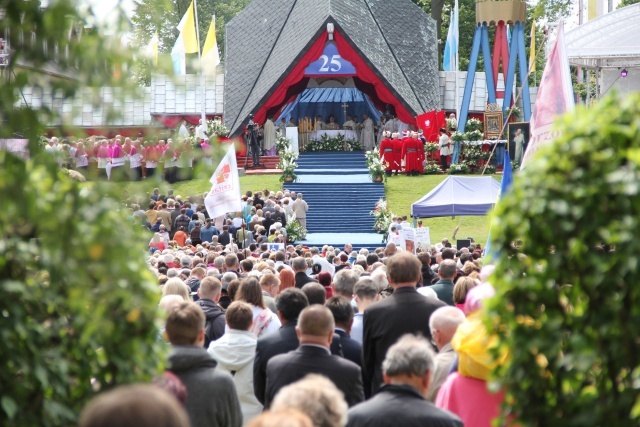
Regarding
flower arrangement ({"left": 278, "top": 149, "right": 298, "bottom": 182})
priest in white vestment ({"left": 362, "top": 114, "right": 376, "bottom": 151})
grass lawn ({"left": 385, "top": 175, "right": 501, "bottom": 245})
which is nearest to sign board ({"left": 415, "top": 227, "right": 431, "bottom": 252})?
grass lawn ({"left": 385, "top": 175, "right": 501, "bottom": 245})

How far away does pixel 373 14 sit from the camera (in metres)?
41.0

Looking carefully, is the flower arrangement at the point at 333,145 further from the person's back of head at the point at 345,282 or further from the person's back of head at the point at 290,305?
the person's back of head at the point at 290,305

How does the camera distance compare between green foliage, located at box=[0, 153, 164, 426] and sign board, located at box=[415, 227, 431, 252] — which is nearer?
green foliage, located at box=[0, 153, 164, 426]

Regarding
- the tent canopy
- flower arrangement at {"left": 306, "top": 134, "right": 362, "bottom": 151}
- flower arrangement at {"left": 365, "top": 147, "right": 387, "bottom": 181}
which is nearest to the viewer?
the tent canopy

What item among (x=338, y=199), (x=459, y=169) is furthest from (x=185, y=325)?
(x=459, y=169)

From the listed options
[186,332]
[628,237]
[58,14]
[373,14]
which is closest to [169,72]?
[58,14]

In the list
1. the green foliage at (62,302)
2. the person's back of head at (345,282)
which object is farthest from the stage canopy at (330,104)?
the green foliage at (62,302)

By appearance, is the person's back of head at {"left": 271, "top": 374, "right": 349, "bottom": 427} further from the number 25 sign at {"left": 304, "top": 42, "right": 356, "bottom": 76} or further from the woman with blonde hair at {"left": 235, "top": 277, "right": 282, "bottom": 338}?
the number 25 sign at {"left": 304, "top": 42, "right": 356, "bottom": 76}

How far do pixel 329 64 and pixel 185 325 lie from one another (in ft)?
106

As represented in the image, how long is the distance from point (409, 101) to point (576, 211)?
3356 cm

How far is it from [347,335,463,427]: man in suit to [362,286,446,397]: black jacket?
5.69ft

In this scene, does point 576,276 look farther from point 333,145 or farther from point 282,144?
point 333,145

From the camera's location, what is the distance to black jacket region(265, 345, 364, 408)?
5977 millimetres

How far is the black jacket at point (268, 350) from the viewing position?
22.5ft
